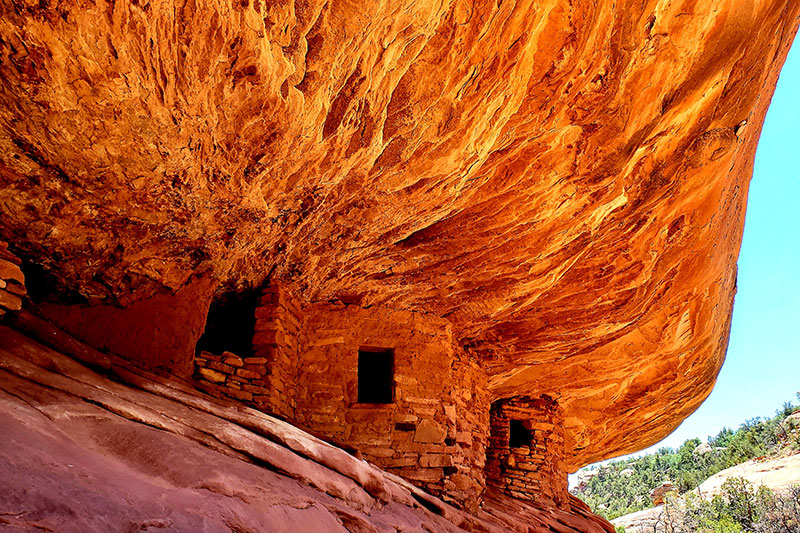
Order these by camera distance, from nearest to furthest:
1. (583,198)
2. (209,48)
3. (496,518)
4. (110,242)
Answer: (209,48) → (110,242) → (583,198) → (496,518)

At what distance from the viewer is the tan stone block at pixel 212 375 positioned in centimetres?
455

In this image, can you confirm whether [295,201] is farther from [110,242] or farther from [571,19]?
[571,19]

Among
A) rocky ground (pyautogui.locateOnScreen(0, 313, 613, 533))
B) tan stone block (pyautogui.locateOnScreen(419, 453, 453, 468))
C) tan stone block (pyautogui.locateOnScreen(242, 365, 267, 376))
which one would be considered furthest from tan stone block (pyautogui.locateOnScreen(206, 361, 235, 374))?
tan stone block (pyautogui.locateOnScreen(419, 453, 453, 468))

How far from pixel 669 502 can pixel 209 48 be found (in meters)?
17.9

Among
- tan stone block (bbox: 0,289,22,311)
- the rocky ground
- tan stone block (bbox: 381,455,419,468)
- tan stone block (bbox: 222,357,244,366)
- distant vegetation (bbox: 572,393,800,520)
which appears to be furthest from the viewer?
distant vegetation (bbox: 572,393,800,520)

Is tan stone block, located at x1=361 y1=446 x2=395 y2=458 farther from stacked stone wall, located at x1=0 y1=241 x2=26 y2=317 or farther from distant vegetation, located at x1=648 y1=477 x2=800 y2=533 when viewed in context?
distant vegetation, located at x1=648 y1=477 x2=800 y2=533

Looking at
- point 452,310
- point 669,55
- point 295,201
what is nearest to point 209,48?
point 295,201

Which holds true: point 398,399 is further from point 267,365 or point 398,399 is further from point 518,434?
point 518,434

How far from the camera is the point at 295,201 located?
165 inches

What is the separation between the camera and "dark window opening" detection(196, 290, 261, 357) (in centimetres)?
528

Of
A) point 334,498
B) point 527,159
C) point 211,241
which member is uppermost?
point 527,159

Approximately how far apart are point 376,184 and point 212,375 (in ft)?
6.70

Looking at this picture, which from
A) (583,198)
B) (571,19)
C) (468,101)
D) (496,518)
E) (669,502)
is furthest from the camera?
(669,502)

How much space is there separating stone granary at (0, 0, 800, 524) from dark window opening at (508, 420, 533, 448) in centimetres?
213
